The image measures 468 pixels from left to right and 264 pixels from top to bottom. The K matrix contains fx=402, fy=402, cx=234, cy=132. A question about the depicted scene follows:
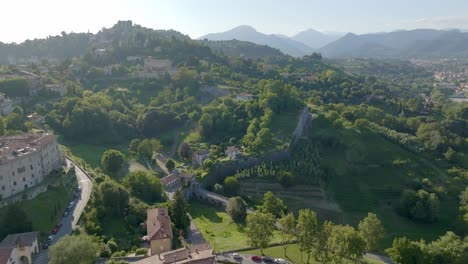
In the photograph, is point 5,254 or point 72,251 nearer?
point 72,251

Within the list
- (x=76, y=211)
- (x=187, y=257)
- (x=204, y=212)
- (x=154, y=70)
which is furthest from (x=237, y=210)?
(x=154, y=70)

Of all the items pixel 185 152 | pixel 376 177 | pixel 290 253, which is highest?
pixel 185 152

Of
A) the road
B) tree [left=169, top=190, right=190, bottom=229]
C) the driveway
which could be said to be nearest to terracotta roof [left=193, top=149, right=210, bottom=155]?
the road

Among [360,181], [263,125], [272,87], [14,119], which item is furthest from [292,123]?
[14,119]

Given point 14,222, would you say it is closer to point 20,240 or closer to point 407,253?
point 20,240

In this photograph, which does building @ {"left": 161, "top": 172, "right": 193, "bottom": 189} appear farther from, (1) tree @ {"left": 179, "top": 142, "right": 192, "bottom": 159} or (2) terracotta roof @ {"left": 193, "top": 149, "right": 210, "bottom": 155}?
(1) tree @ {"left": 179, "top": 142, "right": 192, "bottom": 159}

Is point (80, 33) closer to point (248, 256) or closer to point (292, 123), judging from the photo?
point (292, 123)

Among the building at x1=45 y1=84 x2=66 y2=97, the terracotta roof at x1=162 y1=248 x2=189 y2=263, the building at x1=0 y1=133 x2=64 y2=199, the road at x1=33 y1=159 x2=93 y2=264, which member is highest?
the building at x1=45 y1=84 x2=66 y2=97
